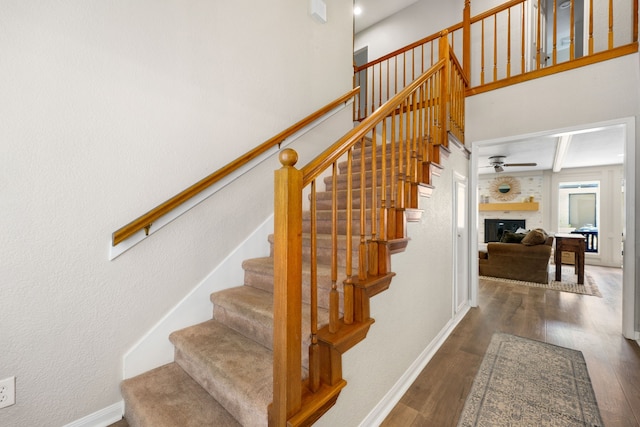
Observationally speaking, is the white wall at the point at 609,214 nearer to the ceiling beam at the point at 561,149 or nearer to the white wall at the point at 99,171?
the ceiling beam at the point at 561,149

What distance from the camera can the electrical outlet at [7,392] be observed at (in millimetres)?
1166

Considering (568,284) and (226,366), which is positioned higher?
(226,366)

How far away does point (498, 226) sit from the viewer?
814 cm

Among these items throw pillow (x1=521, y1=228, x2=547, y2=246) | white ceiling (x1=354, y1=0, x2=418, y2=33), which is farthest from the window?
white ceiling (x1=354, y1=0, x2=418, y2=33)

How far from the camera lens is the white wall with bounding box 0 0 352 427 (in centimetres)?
122

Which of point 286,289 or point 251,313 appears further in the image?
point 251,313

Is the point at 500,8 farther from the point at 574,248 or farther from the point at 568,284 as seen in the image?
the point at 568,284

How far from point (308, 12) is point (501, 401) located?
11.8 ft

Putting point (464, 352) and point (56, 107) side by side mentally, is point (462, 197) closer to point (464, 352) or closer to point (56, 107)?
point (464, 352)

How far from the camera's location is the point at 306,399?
1.08 m

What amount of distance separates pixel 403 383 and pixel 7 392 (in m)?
2.08

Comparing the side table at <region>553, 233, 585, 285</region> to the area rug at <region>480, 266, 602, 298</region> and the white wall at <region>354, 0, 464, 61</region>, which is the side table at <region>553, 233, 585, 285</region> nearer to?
the area rug at <region>480, 266, 602, 298</region>

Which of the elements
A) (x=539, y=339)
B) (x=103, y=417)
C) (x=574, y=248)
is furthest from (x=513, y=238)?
(x=103, y=417)

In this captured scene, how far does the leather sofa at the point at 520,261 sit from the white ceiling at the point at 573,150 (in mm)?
1624
